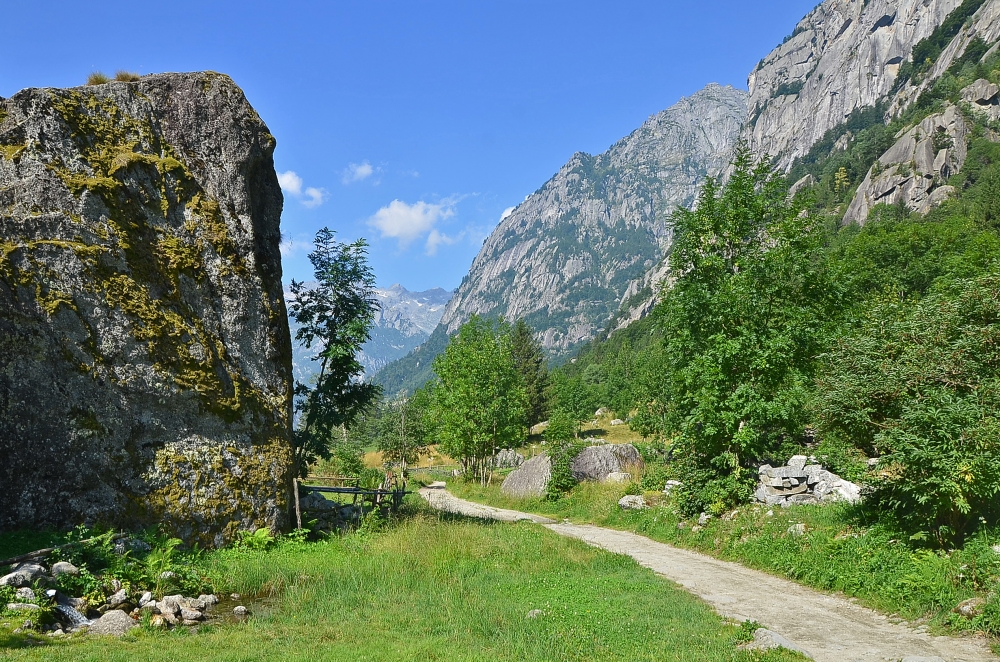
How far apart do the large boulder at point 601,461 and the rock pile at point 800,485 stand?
10.8 metres

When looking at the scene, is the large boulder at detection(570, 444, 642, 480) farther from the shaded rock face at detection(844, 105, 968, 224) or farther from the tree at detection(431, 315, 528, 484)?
the shaded rock face at detection(844, 105, 968, 224)

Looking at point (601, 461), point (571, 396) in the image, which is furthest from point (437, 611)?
point (571, 396)

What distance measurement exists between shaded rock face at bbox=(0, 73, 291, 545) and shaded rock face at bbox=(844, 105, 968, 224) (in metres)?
115

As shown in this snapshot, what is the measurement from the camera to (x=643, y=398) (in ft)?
133

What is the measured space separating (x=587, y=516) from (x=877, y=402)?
13.3 m

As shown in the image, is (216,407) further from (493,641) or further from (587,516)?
(587,516)

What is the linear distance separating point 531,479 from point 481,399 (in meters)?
6.70

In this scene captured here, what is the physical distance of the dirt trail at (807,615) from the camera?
7.25 metres

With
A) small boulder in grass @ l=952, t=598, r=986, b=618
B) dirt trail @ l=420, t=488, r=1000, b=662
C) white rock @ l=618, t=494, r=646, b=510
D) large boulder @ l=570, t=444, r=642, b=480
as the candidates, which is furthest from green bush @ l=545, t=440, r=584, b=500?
small boulder in grass @ l=952, t=598, r=986, b=618

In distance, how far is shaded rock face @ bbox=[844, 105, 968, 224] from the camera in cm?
10681

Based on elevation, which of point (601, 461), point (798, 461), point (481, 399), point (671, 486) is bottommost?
point (671, 486)

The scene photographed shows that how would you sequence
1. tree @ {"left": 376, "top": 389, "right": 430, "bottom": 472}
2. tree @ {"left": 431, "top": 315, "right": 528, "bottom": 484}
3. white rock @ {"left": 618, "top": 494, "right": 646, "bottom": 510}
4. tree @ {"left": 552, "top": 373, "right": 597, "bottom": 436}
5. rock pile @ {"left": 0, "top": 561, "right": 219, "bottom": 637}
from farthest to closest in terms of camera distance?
tree @ {"left": 552, "top": 373, "right": 597, "bottom": 436} < tree @ {"left": 376, "top": 389, "right": 430, "bottom": 472} < tree @ {"left": 431, "top": 315, "right": 528, "bottom": 484} < white rock @ {"left": 618, "top": 494, "right": 646, "bottom": 510} < rock pile @ {"left": 0, "top": 561, "right": 219, "bottom": 637}

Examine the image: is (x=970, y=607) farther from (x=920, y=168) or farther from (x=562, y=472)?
(x=920, y=168)

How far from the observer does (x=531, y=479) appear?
28.7m
